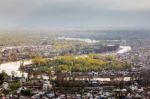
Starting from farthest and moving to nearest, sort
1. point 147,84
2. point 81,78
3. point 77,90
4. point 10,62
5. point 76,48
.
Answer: point 76,48 < point 10,62 < point 81,78 < point 147,84 < point 77,90

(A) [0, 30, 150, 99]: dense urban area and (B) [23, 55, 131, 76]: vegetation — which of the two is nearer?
(A) [0, 30, 150, 99]: dense urban area

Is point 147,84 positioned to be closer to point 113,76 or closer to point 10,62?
point 113,76

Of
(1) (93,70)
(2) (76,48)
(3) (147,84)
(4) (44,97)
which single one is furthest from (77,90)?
(2) (76,48)

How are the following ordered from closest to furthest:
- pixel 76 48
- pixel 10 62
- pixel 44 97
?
pixel 44 97 < pixel 10 62 < pixel 76 48

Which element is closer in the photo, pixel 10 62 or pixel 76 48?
pixel 10 62

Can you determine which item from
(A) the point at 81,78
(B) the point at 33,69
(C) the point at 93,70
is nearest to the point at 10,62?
(B) the point at 33,69

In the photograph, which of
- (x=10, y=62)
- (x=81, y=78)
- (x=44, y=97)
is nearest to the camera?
(x=44, y=97)

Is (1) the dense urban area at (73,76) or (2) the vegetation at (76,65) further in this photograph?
(2) the vegetation at (76,65)

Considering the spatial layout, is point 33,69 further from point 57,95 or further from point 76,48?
point 76,48

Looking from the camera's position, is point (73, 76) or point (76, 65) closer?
point (73, 76)
